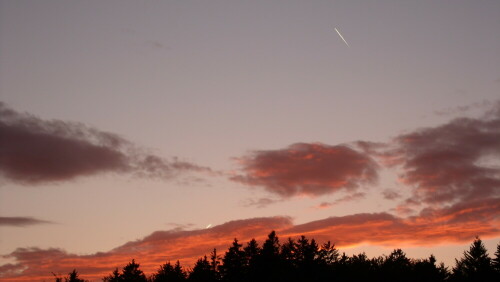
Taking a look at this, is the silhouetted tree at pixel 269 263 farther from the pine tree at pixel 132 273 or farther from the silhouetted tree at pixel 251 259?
the pine tree at pixel 132 273

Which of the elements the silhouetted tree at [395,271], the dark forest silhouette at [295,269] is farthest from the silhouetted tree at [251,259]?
the silhouetted tree at [395,271]

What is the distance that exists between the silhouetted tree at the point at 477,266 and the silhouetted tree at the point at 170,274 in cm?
5150

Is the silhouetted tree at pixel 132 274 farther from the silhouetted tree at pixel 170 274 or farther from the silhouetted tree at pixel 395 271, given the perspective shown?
the silhouetted tree at pixel 395 271

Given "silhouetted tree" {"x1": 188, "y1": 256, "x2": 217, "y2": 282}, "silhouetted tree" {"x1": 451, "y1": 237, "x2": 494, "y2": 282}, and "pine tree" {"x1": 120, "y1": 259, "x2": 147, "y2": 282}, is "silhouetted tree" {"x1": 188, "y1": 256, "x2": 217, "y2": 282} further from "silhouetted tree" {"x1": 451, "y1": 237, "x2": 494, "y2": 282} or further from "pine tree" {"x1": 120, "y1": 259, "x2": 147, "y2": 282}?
"silhouetted tree" {"x1": 451, "y1": 237, "x2": 494, "y2": 282}

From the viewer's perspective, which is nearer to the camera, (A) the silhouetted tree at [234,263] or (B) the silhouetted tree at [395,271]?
(A) the silhouetted tree at [234,263]

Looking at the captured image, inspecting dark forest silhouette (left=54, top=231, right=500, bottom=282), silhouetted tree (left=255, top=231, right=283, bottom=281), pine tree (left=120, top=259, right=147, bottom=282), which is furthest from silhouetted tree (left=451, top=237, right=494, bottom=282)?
pine tree (left=120, top=259, right=147, bottom=282)

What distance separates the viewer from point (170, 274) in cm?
9969

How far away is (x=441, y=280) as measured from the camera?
302 feet

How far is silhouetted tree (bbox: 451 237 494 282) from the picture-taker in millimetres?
88062

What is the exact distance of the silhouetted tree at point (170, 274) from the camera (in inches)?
3829

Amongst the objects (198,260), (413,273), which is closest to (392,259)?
(413,273)

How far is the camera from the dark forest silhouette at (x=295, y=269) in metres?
81.1

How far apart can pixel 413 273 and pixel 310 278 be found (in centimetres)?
2548

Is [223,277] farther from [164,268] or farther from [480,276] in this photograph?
[480,276]
